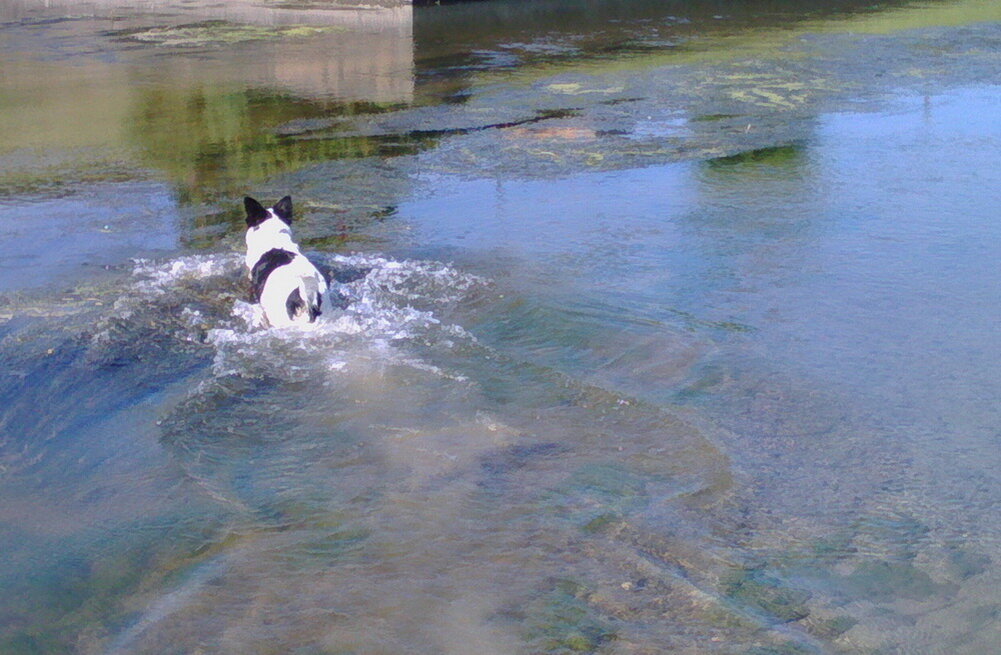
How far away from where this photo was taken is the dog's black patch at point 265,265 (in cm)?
604

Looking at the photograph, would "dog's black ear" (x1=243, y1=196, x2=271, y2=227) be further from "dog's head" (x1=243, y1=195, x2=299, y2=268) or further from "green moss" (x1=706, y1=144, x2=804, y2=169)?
"green moss" (x1=706, y1=144, x2=804, y2=169)

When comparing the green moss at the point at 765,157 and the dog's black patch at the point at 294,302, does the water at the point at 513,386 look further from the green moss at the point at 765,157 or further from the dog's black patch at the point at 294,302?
the dog's black patch at the point at 294,302

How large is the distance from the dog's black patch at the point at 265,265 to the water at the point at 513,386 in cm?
15

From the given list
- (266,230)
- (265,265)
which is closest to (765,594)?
(265,265)

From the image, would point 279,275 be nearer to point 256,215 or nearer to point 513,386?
point 256,215

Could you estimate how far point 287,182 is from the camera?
8.90m

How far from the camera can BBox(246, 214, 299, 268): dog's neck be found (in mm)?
6387

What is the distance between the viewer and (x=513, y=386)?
200 inches

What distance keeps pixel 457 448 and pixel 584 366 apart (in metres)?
1.10

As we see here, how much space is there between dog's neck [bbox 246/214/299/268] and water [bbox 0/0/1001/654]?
0.30m

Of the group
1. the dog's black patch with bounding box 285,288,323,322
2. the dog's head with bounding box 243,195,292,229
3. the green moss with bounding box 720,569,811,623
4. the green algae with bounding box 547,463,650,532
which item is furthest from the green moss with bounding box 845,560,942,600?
the dog's head with bounding box 243,195,292,229

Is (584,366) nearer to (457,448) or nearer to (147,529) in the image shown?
(457,448)

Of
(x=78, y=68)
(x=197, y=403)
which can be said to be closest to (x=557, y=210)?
(x=197, y=403)

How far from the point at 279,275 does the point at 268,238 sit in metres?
0.70
